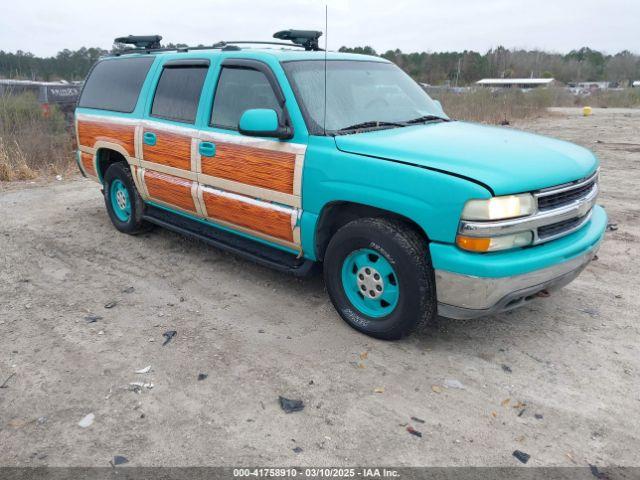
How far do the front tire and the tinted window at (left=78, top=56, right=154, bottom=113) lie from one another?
9.73 feet

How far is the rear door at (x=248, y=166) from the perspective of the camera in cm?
392

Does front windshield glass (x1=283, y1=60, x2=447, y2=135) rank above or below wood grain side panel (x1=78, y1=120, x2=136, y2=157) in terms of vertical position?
above

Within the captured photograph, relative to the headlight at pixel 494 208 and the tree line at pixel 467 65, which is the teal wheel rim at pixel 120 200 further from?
the headlight at pixel 494 208

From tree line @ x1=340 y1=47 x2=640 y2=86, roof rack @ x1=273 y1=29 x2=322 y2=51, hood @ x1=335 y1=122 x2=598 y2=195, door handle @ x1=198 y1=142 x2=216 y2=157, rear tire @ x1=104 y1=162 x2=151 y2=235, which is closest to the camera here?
hood @ x1=335 y1=122 x2=598 y2=195

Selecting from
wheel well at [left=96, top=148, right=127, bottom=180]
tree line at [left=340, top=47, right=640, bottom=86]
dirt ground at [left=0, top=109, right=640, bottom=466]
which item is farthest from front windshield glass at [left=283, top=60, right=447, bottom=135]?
tree line at [left=340, top=47, right=640, bottom=86]

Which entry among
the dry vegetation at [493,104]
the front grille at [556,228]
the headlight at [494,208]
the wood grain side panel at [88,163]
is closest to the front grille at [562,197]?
the front grille at [556,228]

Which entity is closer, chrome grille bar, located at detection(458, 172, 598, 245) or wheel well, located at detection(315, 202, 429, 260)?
chrome grille bar, located at detection(458, 172, 598, 245)

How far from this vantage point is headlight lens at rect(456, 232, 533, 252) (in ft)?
9.98

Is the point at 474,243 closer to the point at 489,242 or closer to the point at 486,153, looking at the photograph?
the point at 489,242

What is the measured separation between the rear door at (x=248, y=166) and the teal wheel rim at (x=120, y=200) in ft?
5.45

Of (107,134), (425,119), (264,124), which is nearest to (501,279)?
(425,119)

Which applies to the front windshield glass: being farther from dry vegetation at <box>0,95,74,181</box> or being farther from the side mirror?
dry vegetation at <box>0,95,74,181</box>

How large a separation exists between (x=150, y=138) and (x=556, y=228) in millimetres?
3673

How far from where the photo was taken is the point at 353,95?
164 inches
